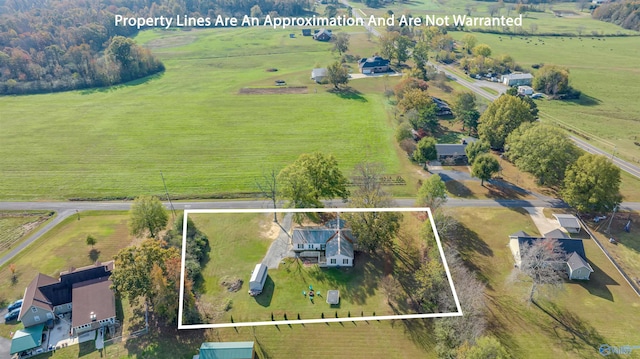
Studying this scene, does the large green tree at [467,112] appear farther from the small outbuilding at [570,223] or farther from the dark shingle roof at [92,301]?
the dark shingle roof at [92,301]

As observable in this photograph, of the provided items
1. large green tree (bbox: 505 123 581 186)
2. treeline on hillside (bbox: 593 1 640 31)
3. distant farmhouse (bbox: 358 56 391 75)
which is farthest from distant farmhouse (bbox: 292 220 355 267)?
treeline on hillside (bbox: 593 1 640 31)

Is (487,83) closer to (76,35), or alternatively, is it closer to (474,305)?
(474,305)

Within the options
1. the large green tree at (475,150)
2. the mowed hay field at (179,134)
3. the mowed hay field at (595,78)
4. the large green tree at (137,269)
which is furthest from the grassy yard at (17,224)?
the mowed hay field at (595,78)

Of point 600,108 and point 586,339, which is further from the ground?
point 600,108

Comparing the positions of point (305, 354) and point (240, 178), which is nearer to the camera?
point (305, 354)

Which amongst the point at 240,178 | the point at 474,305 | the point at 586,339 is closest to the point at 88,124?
the point at 240,178

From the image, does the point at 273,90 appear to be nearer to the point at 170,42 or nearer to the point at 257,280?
the point at 257,280

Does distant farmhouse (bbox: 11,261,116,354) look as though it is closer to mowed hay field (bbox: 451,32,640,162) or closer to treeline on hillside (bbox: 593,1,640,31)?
mowed hay field (bbox: 451,32,640,162)

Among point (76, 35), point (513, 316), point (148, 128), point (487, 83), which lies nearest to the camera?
point (513, 316)
